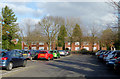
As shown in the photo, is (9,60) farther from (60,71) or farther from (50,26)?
(50,26)

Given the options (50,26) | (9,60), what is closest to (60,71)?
(9,60)

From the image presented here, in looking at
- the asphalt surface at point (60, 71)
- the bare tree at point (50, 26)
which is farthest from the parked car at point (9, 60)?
the bare tree at point (50, 26)

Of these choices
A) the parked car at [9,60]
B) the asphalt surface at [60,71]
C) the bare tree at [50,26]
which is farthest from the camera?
the bare tree at [50,26]

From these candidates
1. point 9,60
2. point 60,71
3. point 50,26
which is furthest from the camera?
point 50,26

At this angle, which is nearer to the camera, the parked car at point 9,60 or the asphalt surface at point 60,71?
the asphalt surface at point 60,71

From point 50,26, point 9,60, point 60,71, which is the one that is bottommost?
point 60,71

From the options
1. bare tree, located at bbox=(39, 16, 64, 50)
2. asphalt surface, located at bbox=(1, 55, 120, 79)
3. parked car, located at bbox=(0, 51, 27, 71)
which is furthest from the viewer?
bare tree, located at bbox=(39, 16, 64, 50)

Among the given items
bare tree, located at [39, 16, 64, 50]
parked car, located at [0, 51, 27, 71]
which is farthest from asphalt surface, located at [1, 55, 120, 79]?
bare tree, located at [39, 16, 64, 50]

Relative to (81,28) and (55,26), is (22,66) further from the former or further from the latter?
(81,28)

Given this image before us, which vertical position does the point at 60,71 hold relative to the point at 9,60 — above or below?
below

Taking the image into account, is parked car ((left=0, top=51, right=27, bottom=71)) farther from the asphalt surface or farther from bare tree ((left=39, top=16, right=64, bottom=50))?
bare tree ((left=39, top=16, right=64, bottom=50))

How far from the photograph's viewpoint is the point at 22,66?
1617 cm

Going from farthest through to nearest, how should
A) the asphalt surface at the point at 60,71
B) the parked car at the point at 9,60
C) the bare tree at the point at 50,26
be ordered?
1. the bare tree at the point at 50,26
2. the parked car at the point at 9,60
3. the asphalt surface at the point at 60,71

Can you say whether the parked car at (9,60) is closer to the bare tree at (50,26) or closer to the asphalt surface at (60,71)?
the asphalt surface at (60,71)
